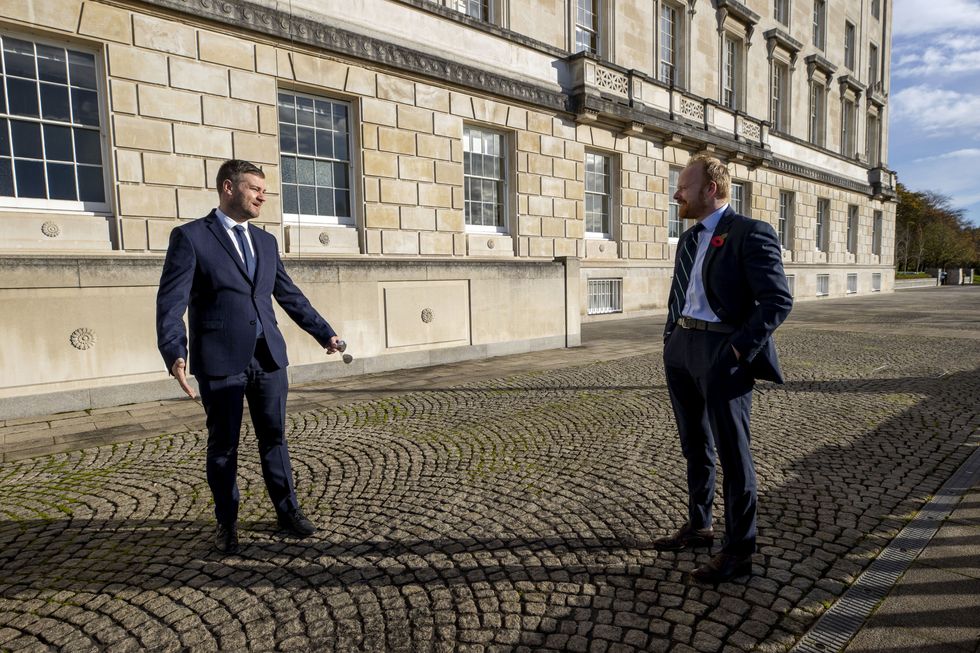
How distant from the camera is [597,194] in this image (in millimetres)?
16859

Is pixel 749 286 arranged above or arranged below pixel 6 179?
below

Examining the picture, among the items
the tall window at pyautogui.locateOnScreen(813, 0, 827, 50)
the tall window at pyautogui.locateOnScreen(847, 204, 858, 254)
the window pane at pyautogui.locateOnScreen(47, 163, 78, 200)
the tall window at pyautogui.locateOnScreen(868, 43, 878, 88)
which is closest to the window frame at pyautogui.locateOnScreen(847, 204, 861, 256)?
the tall window at pyautogui.locateOnScreen(847, 204, 858, 254)

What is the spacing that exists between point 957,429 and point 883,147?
1463 inches

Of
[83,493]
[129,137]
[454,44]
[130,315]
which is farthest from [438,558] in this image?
[454,44]

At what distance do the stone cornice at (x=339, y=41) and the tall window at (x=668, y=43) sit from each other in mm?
8355

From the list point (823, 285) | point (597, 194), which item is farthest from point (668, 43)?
point (823, 285)

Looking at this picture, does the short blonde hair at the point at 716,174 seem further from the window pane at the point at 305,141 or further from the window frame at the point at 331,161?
the window pane at the point at 305,141

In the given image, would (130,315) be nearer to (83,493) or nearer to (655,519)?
(83,493)

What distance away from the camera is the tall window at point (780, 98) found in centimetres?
2495

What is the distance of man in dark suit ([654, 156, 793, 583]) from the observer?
2578mm

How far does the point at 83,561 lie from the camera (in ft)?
10.0

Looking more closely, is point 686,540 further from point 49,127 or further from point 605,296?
point 605,296

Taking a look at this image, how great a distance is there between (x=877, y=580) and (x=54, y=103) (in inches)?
379

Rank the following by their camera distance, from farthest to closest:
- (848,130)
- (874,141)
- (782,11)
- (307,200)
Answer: (874,141) < (848,130) < (782,11) < (307,200)
